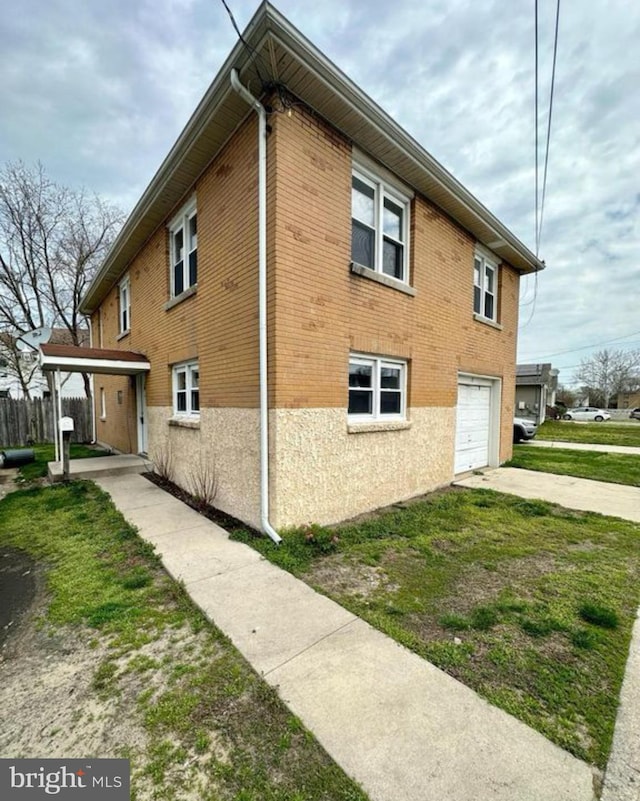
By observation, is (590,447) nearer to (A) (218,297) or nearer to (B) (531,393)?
(B) (531,393)

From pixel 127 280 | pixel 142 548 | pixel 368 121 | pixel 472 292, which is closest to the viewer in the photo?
pixel 142 548

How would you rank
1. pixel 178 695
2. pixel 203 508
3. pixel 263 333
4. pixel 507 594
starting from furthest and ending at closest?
pixel 203 508
pixel 263 333
pixel 507 594
pixel 178 695

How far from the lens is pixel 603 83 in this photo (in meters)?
6.14

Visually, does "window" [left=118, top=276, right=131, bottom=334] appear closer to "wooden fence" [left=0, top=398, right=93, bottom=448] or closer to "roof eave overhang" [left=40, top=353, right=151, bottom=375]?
"roof eave overhang" [left=40, top=353, right=151, bottom=375]

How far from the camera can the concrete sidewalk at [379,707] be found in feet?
5.59

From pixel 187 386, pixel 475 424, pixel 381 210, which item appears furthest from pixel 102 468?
pixel 475 424

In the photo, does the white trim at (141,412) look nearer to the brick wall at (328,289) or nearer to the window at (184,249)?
the window at (184,249)

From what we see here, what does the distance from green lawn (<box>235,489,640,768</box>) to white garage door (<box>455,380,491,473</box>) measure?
277cm

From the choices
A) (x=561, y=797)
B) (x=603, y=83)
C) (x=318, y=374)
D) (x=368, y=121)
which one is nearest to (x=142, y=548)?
(x=318, y=374)

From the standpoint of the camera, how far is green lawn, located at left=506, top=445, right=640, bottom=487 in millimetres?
8953

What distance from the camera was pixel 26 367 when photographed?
21.9m

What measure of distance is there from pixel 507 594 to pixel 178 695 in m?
3.01

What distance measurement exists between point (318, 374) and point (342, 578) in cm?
262

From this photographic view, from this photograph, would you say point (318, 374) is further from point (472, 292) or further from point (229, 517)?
point (472, 292)
